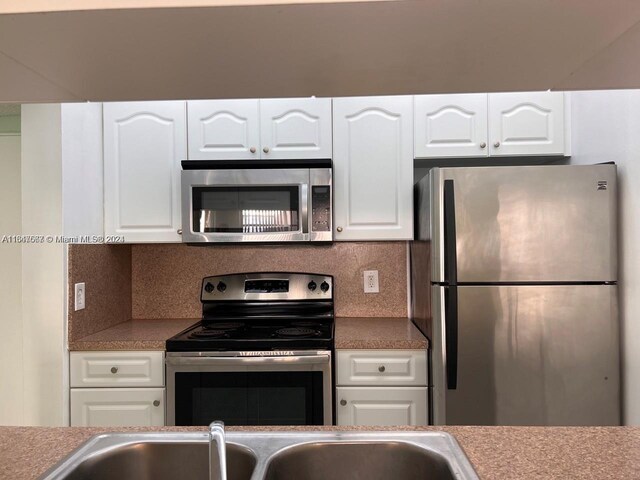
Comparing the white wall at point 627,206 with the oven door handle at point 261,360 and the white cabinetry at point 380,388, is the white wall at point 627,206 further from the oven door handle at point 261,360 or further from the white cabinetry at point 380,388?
the oven door handle at point 261,360

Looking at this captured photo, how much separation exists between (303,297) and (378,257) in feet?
1.68

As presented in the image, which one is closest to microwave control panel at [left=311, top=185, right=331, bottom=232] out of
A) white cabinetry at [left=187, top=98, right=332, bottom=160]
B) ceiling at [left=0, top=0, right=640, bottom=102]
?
white cabinetry at [left=187, top=98, right=332, bottom=160]

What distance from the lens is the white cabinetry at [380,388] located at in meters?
1.94

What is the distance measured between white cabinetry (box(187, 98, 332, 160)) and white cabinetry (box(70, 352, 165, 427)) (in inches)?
40.9

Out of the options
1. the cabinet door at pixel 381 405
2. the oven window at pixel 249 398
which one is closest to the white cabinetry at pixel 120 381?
the oven window at pixel 249 398

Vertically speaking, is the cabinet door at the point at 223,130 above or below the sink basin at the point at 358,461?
above

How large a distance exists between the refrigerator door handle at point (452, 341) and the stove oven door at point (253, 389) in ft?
1.70

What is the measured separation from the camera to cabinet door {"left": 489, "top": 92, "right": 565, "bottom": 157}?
7.09 ft

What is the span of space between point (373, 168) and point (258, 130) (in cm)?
63

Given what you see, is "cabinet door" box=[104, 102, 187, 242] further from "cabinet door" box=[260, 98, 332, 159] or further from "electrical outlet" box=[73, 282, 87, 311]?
"cabinet door" box=[260, 98, 332, 159]

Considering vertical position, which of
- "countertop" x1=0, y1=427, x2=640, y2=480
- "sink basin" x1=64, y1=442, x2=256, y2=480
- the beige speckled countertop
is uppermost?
"countertop" x1=0, y1=427, x2=640, y2=480

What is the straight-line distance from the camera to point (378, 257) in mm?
2576

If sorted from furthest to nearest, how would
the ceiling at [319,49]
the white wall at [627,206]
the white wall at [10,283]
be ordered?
the white wall at [10,283], the white wall at [627,206], the ceiling at [319,49]

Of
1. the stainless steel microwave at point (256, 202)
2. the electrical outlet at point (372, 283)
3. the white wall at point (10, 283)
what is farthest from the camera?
the electrical outlet at point (372, 283)
